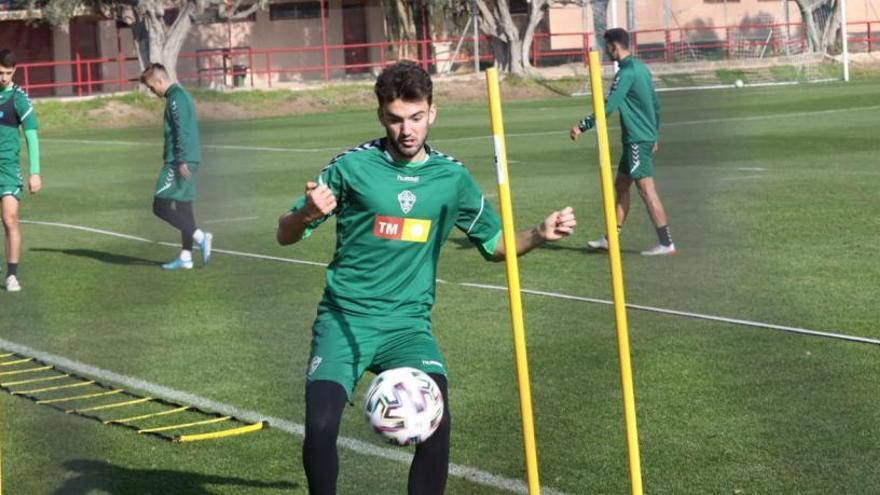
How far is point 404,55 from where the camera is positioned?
59625mm

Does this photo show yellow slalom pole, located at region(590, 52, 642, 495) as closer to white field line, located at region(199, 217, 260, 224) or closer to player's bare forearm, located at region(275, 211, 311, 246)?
player's bare forearm, located at region(275, 211, 311, 246)

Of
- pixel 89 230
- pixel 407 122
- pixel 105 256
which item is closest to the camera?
pixel 407 122

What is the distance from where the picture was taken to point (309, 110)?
48.2 m

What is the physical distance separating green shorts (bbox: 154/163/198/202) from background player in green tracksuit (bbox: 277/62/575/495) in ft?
31.0

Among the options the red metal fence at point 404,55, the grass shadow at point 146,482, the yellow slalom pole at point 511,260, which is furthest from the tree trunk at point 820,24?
the yellow slalom pole at point 511,260

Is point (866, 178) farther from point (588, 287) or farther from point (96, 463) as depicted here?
point (96, 463)

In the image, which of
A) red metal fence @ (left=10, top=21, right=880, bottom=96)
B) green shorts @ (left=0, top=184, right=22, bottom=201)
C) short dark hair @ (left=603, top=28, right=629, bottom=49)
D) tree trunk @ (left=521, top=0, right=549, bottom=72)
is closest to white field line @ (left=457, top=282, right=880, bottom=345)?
short dark hair @ (left=603, top=28, right=629, bottom=49)

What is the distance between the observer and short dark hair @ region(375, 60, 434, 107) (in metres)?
5.97

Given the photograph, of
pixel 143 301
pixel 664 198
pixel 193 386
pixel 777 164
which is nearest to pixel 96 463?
pixel 193 386

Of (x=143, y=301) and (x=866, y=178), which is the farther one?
(x=866, y=178)

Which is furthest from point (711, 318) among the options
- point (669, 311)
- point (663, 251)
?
point (663, 251)

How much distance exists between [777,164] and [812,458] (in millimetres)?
16205

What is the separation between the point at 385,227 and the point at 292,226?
382 millimetres

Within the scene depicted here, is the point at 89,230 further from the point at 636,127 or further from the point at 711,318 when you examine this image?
the point at 711,318
